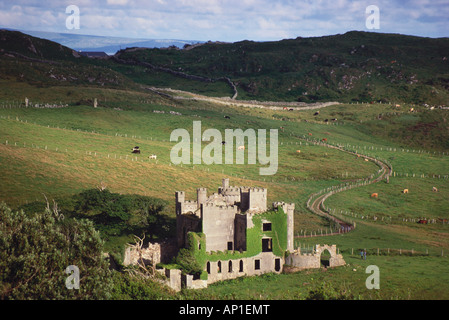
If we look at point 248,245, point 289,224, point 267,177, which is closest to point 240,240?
point 248,245

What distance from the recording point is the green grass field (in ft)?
190

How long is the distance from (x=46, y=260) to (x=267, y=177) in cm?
6360

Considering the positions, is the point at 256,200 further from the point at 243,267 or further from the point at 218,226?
the point at 243,267

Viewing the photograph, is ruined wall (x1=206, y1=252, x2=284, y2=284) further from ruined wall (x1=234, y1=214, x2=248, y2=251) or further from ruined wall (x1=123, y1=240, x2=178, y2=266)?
ruined wall (x1=123, y1=240, x2=178, y2=266)

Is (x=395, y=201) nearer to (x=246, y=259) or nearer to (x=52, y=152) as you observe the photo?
(x=246, y=259)

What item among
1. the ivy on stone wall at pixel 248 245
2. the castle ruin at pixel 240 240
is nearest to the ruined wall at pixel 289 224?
the castle ruin at pixel 240 240

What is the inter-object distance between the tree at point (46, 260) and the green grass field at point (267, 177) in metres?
8.76

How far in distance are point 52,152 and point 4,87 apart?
6682 centimetres

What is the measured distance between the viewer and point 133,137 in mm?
131000

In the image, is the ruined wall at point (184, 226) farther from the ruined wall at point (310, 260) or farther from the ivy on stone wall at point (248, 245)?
the ruined wall at point (310, 260)

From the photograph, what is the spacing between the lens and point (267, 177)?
110938mm

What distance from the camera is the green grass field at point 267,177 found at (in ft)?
190

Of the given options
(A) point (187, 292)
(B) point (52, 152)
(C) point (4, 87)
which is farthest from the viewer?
(C) point (4, 87)
